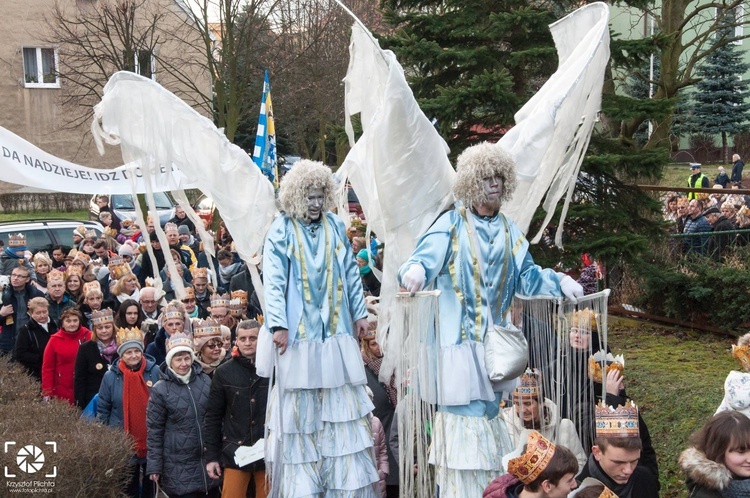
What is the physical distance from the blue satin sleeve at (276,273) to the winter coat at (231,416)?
2.45 feet

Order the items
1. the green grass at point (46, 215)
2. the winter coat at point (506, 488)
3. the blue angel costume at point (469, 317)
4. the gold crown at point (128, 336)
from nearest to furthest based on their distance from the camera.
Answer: the winter coat at point (506, 488) < the blue angel costume at point (469, 317) < the gold crown at point (128, 336) < the green grass at point (46, 215)

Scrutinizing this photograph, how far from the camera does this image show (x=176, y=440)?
20.2ft

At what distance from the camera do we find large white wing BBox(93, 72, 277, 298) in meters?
6.26

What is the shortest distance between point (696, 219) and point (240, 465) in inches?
336

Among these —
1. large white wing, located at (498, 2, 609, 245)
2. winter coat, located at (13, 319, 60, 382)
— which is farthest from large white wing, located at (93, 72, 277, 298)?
winter coat, located at (13, 319, 60, 382)

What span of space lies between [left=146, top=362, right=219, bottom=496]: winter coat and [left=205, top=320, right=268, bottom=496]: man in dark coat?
5.9 inches

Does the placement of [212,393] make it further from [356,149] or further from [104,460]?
[356,149]

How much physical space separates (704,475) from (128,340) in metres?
4.30

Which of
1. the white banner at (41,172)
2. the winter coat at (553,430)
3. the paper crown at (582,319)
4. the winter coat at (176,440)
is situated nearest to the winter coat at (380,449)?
the winter coat at (553,430)

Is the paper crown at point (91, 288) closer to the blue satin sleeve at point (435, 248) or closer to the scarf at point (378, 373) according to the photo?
the scarf at point (378, 373)

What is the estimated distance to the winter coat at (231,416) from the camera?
6.05 meters

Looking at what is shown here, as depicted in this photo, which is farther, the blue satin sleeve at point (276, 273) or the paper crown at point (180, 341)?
the paper crown at point (180, 341)

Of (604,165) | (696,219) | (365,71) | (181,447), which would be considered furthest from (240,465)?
(696,219)

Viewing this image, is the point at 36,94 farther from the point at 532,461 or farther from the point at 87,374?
the point at 532,461
